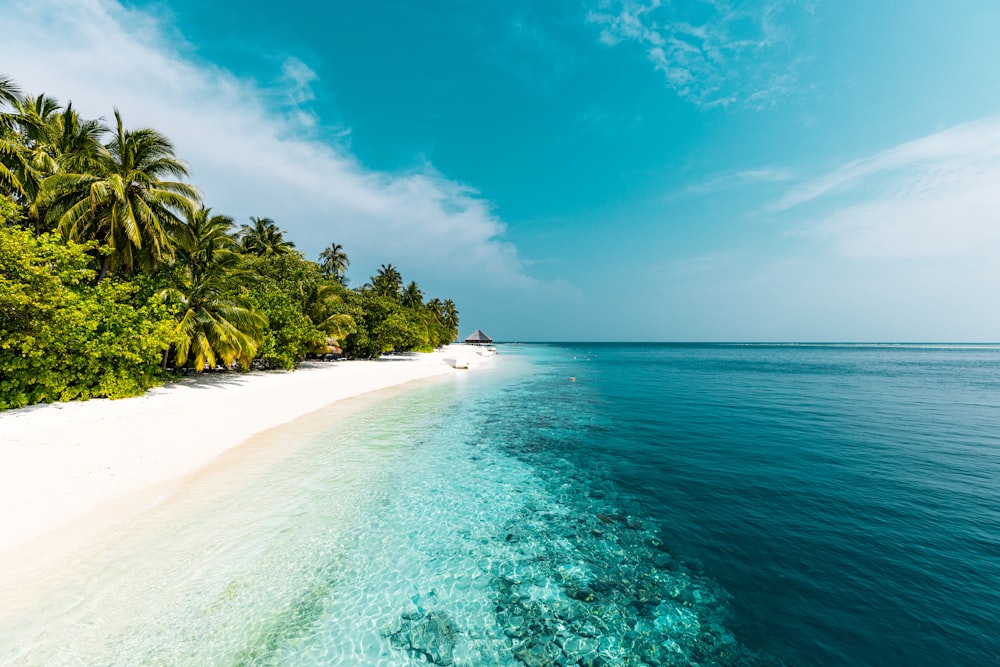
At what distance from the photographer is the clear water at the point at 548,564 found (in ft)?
14.9

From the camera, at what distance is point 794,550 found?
6703 mm

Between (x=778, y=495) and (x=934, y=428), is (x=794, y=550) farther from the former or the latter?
(x=934, y=428)

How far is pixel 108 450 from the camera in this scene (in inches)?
368

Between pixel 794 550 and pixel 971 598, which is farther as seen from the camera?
pixel 794 550

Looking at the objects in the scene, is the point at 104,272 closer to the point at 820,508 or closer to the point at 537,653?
the point at 537,653

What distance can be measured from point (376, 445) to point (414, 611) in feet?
26.3

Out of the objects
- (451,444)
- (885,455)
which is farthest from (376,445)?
(885,455)

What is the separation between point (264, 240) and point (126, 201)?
31793 millimetres

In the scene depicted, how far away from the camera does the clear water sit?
14.9 feet

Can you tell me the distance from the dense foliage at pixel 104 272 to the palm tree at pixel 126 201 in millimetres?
48

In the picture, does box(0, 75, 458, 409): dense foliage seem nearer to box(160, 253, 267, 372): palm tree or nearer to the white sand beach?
box(160, 253, 267, 372): palm tree

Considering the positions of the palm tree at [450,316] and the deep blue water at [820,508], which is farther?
the palm tree at [450,316]

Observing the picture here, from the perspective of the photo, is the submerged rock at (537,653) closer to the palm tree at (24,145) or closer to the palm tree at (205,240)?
the palm tree at (24,145)

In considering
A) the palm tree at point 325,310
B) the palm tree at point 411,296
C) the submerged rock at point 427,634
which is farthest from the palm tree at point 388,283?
the submerged rock at point 427,634
